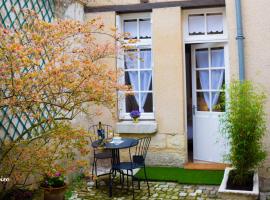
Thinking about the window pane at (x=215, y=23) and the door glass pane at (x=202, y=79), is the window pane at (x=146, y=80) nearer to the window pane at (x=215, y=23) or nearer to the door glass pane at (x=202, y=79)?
the door glass pane at (x=202, y=79)

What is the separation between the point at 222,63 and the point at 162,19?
1447 mm

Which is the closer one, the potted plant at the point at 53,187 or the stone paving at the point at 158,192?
the potted plant at the point at 53,187

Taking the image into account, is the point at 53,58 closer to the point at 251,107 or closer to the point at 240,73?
the point at 251,107

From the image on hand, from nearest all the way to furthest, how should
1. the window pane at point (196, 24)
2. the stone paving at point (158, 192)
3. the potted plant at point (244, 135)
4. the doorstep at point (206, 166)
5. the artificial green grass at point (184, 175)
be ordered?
the potted plant at point (244, 135) < the stone paving at point (158, 192) < the artificial green grass at point (184, 175) < the doorstep at point (206, 166) < the window pane at point (196, 24)

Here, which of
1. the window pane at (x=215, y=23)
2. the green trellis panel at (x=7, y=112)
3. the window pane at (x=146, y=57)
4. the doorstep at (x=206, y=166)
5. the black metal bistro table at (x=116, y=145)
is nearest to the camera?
the green trellis panel at (x=7, y=112)

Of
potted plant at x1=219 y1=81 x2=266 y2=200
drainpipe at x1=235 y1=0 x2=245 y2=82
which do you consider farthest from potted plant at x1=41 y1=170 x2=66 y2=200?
drainpipe at x1=235 y1=0 x2=245 y2=82

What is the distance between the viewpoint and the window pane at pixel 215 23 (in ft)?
23.7

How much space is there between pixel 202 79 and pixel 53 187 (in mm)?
3860

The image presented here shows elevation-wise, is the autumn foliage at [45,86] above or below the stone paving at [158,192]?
above

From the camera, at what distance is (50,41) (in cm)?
415

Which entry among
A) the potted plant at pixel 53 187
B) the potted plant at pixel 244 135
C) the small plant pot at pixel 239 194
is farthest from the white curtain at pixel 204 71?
the potted plant at pixel 53 187

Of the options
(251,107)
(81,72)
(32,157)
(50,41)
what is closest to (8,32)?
(50,41)

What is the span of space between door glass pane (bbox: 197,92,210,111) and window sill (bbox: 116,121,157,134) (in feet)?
3.31

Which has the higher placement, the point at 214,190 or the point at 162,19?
the point at 162,19
